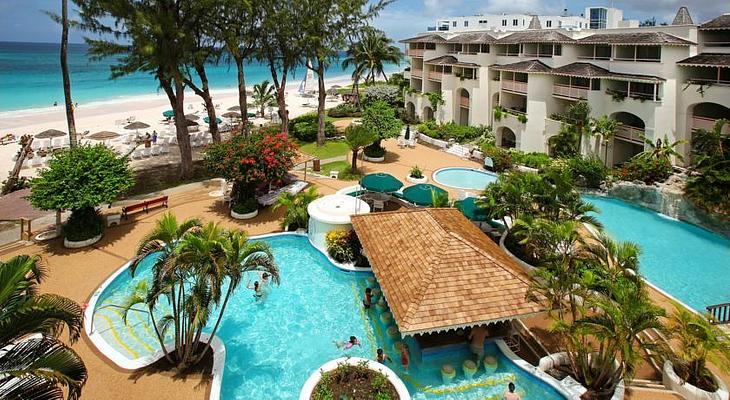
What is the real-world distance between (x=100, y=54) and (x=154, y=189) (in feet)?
28.7

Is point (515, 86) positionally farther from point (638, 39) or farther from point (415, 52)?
point (415, 52)

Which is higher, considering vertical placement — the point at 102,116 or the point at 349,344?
the point at 102,116

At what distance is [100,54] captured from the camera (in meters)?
27.9

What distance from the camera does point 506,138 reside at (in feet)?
140

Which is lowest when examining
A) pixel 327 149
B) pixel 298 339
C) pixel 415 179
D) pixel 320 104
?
pixel 298 339

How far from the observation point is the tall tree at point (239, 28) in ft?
104

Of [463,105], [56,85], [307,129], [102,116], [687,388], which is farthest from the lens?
[56,85]

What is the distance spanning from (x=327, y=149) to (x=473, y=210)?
21.1 meters

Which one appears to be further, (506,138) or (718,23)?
(506,138)

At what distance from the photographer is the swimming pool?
3061 centimetres

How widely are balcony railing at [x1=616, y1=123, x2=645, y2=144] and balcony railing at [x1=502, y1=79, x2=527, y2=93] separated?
840 centimetres

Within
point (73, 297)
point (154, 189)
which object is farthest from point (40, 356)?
point (154, 189)

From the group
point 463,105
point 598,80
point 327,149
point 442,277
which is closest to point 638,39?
point 598,80

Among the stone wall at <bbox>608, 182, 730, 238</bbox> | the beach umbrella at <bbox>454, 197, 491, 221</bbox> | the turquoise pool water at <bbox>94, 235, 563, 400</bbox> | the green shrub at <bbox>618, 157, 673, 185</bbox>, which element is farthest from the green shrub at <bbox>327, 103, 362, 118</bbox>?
the turquoise pool water at <bbox>94, 235, 563, 400</bbox>
